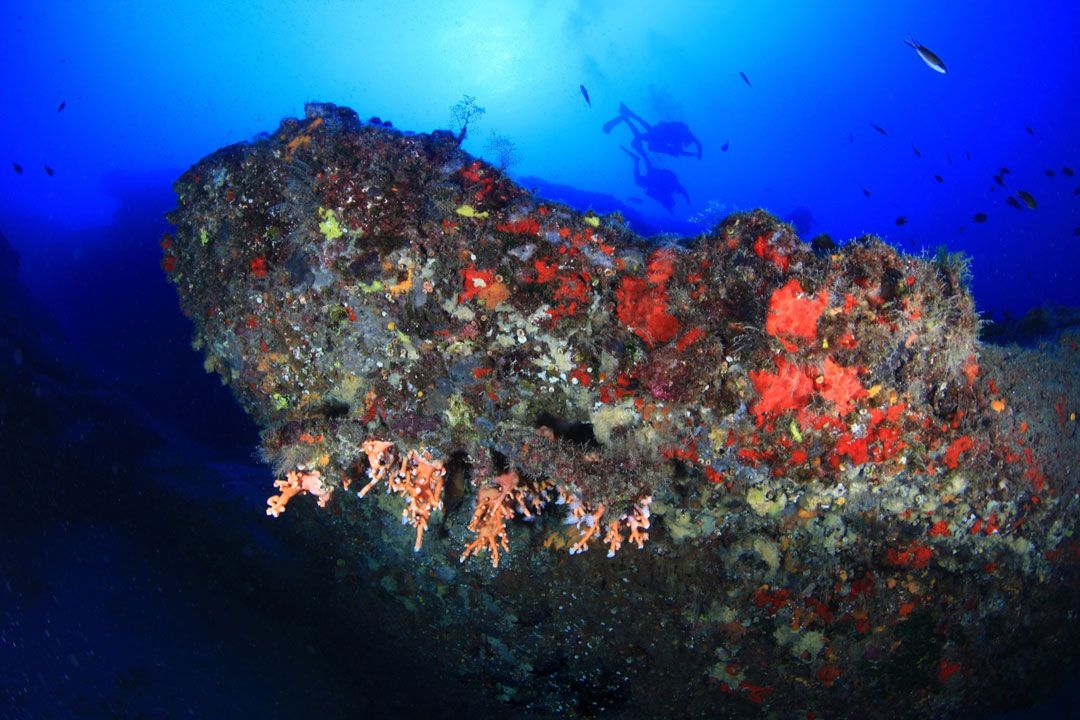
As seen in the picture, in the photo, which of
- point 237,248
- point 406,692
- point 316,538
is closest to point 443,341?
point 237,248

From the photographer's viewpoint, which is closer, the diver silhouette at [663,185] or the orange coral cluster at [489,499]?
the orange coral cluster at [489,499]

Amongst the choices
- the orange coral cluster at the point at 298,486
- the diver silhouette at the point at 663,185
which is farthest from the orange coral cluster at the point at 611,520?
the diver silhouette at the point at 663,185

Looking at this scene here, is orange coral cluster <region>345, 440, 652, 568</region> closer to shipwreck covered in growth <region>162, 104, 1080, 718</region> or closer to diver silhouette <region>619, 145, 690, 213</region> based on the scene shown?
shipwreck covered in growth <region>162, 104, 1080, 718</region>

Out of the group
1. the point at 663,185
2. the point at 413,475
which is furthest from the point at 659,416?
the point at 663,185

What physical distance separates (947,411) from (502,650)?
14.8ft

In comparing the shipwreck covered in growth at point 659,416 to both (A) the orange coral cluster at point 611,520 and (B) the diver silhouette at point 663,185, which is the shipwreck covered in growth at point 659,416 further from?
(B) the diver silhouette at point 663,185

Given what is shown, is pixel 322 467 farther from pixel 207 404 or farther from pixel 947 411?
pixel 207 404

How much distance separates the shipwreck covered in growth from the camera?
3.24 metres

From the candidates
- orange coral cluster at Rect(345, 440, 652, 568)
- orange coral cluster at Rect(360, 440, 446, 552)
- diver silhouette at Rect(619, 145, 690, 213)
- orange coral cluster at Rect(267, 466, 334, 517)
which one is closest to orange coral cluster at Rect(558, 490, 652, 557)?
orange coral cluster at Rect(345, 440, 652, 568)

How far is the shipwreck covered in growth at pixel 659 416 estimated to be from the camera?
3.24 meters

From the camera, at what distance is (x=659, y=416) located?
3547 millimetres

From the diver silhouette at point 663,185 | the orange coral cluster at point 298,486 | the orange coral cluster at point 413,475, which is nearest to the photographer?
the orange coral cluster at point 413,475

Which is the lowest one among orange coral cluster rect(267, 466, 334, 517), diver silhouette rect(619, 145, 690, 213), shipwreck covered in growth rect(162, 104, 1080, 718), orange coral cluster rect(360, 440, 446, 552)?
orange coral cluster rect(267, 466, 334, 517)

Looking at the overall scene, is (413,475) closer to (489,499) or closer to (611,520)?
(489,499)
